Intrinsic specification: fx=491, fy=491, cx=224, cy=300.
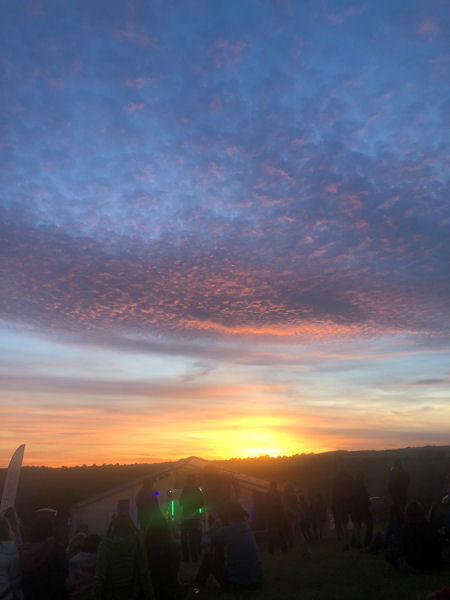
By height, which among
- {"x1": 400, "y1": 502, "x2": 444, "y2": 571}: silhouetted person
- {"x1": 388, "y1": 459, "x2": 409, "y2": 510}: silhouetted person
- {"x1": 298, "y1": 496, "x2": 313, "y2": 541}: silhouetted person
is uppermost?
{"x1": 388, "y1": 459, "x2": 409, "y2": 510}: silhouetted person

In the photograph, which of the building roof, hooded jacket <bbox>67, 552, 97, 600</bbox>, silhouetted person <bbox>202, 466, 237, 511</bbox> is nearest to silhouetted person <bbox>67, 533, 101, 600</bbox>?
hooded jacket <bbox>67, 552, 97, 600</bbox>

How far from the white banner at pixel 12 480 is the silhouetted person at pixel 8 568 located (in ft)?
25.6

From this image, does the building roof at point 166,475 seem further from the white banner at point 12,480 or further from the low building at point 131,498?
the white banner at point 12,480

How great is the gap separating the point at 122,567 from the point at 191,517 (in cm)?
624

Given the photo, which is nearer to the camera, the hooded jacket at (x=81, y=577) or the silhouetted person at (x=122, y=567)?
the silhouetted person at (x=122, y=567)

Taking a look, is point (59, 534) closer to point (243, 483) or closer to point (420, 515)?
point (243, 483)

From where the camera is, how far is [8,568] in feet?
18.9

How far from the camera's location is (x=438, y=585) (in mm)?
6988

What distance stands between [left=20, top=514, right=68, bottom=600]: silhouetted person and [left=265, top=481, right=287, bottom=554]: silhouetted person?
7.38 meters

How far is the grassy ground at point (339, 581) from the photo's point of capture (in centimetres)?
695

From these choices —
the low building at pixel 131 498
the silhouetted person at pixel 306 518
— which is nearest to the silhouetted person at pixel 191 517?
the silhouetted person at pixel 306 518

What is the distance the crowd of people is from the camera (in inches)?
227

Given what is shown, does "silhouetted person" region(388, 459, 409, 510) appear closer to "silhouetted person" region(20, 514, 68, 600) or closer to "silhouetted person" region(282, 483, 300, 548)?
"silhouetted person" region(282, 483, 300, 548)

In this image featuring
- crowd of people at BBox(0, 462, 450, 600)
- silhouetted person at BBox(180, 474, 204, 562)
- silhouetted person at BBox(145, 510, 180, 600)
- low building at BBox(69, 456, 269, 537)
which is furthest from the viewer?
low building at BBox(69, 456, 269, 537)
